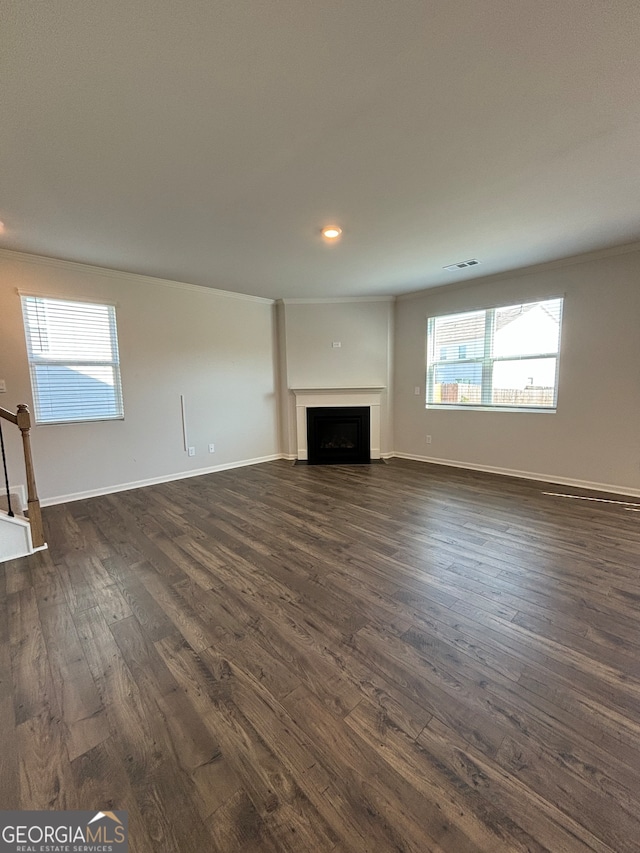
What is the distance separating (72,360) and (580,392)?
583cm

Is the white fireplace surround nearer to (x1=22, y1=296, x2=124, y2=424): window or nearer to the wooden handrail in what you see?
(x1=22, y1=296, x2=124, y2=424): window

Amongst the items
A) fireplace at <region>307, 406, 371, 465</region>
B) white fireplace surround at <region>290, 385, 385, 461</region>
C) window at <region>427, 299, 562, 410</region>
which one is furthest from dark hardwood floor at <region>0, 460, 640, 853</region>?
white fireplace surround at <region>290, 385, 385, 461</region>

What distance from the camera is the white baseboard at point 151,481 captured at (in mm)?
3892

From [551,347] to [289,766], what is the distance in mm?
4748

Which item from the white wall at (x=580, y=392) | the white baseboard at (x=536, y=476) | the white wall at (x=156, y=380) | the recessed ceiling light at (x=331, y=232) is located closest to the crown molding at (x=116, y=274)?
the white wall at (x=156, y=380)

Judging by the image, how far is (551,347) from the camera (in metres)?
4.24

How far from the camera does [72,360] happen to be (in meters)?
3.88

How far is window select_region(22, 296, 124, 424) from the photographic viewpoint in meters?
3.66

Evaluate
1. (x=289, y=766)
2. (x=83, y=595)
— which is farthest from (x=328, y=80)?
(x=83, y=595)

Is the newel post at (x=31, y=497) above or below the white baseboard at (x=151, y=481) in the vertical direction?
above

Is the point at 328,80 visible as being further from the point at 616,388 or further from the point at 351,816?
the point at 616,388

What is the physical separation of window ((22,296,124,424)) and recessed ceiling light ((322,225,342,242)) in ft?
8.85

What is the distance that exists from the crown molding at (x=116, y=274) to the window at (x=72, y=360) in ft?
1.20

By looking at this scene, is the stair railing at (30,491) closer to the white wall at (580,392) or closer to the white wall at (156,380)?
the white wall at (156,380)
